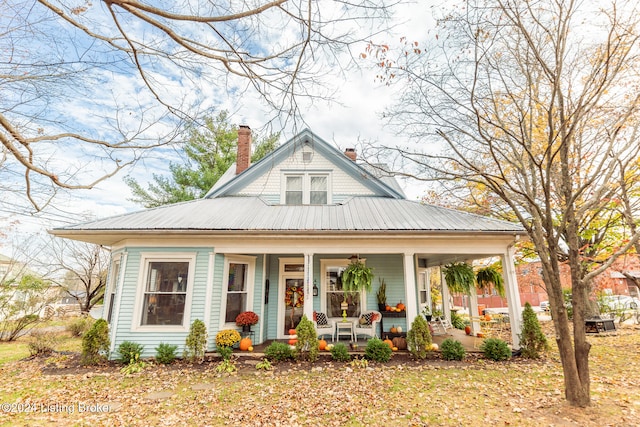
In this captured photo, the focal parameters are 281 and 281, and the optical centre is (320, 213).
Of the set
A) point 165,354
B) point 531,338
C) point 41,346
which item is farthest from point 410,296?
point 41,346

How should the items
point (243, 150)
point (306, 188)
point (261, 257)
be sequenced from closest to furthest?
point (261, 257), point (306, 188), point (243, 150)

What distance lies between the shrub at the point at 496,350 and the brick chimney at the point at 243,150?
1028 cm

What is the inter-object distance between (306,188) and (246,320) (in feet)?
17.2

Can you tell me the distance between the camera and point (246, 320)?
8062 mm

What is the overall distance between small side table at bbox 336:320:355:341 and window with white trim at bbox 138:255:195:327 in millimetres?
4248

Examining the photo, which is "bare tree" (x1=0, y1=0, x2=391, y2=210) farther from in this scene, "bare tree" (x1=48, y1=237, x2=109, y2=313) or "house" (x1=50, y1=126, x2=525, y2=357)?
"bare tree" (x1=48, y1=237, x2=109, y2=313)

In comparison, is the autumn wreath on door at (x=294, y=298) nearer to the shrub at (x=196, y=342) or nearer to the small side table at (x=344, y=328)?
the small side table at (x=344, y=328)

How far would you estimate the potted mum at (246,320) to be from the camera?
26.4ft

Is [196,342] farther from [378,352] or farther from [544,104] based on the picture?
[544,104]

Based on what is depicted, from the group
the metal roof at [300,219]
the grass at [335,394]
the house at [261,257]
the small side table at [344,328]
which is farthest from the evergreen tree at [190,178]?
the small side table at [344,328]

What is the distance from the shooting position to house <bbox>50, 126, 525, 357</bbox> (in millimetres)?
7461

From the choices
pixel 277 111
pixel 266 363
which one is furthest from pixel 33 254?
pixel 277 111

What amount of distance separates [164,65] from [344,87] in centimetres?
288

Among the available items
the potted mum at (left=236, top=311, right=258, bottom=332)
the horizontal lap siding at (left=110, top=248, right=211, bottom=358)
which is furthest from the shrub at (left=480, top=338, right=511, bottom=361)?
the horizontal lap siding at (left=110, top=248, right=211, bottom=358)
